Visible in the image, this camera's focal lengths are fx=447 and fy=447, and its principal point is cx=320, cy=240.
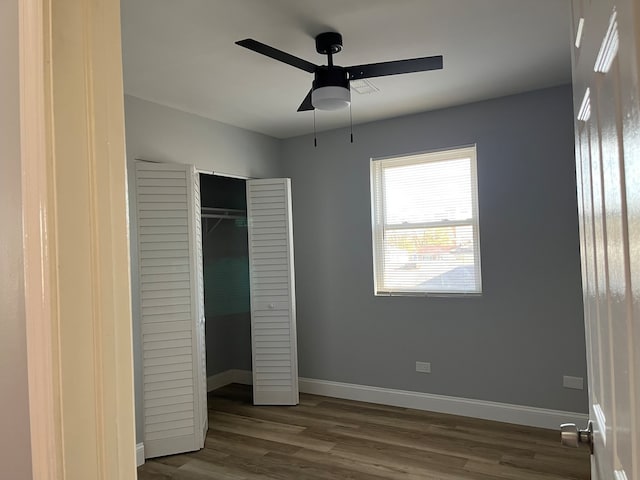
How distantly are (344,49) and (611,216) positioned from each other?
2351mm

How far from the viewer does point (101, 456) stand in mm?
726

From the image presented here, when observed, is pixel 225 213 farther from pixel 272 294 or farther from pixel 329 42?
pixel 329 42

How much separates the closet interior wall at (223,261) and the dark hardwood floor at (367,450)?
1.00 meters

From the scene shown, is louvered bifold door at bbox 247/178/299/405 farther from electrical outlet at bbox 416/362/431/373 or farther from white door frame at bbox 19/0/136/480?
white door frame at bbox 19/0/136/480

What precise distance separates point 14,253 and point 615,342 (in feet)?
3.15

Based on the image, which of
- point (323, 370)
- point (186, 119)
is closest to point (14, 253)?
point (186, 119)

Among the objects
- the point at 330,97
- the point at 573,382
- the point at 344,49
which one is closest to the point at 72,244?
the point at 330,97

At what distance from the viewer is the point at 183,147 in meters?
3.77

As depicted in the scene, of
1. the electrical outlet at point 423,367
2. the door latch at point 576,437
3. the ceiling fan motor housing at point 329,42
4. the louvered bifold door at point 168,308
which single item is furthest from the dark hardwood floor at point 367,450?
the ceiling fan motor housing at point 329,42

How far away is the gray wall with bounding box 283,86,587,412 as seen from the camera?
3510 mm

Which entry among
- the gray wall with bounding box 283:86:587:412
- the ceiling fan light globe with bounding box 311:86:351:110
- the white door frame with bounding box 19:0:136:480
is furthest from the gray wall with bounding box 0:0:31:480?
the gray wall with bounding box 283:86:587:412

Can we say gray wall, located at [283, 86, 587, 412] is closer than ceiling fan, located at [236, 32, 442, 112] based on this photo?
No

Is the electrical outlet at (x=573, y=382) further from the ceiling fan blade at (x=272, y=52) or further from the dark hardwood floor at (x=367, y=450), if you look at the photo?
the ceiling fan blade at (x=272, y=52)

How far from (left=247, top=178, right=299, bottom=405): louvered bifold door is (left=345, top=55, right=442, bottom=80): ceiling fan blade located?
1989 millimetres
